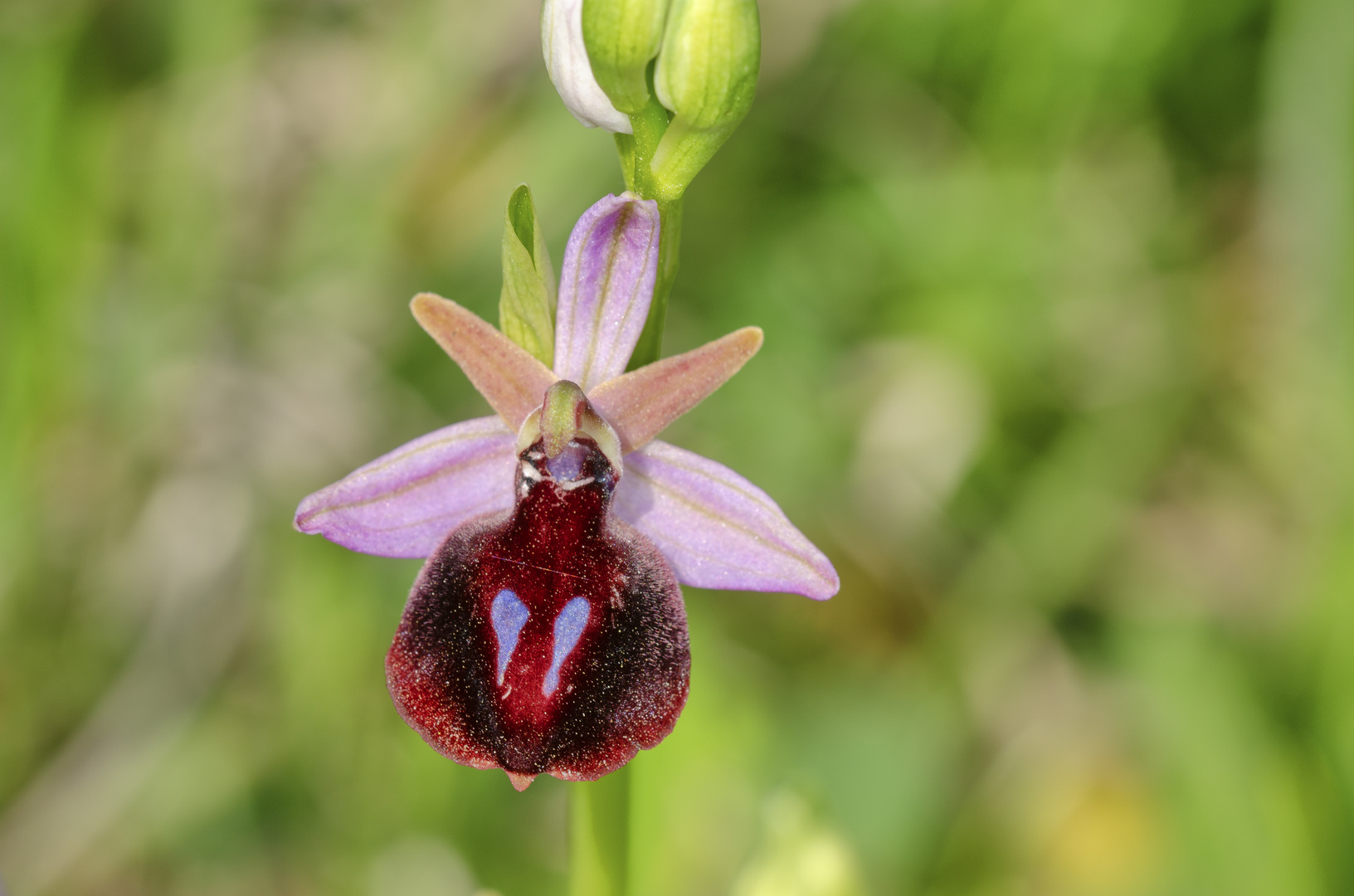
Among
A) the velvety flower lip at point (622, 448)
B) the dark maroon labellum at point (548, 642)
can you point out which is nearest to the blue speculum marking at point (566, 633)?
the dark maroon labellum at point (548, 642)

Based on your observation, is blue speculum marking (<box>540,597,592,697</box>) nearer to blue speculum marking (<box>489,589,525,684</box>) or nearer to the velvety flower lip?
blue speculum marking (<box>489,589,525,684</box>)

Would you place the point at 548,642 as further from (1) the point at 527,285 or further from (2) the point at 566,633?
(1) the point at 527,285

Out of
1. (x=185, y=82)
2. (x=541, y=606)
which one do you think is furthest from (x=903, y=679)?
(x=185, y=82)

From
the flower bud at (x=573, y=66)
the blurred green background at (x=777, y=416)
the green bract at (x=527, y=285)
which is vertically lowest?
the blurred green background at (x=777, y=416)

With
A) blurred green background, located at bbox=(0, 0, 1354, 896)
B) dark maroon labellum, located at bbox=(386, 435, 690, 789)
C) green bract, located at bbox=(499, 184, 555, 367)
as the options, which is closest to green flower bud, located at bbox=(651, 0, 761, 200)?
green bract, located at bbox=(499, 184, 555, 367)

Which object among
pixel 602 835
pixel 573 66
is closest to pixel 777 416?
pixel 602 835

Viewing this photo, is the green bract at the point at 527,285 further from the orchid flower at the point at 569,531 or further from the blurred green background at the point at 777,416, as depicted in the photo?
the blurred green background at the point at 777,416
